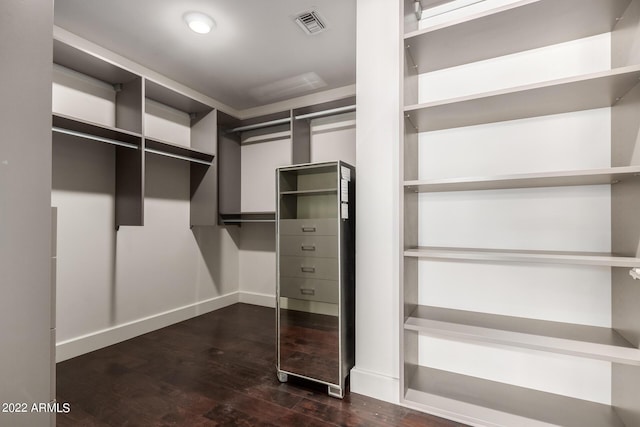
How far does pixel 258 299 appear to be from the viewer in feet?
12.8

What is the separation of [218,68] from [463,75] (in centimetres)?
222

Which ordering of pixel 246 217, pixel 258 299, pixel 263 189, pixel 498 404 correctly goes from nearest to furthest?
pixel 498 404, pixel 246 217, pixel 263 189, pixel 258 299

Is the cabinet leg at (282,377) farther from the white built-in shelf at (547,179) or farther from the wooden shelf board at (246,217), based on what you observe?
the wooden shelf board at (246,217)

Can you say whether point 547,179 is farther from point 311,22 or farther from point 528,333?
point 311,22

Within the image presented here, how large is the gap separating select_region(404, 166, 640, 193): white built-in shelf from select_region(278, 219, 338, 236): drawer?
1.69 ft

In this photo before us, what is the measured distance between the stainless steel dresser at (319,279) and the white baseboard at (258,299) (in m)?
1.78

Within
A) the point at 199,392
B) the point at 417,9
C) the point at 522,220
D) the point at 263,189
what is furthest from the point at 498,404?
the point at 263,189

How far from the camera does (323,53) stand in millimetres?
2674

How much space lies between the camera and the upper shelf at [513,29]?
1.32 m

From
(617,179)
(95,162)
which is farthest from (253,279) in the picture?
(617,179)

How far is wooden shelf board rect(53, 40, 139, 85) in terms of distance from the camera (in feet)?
6.97

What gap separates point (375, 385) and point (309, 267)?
807 millimetres

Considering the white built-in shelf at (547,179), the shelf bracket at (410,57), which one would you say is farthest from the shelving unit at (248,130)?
the white built-in shelf at (547,179)

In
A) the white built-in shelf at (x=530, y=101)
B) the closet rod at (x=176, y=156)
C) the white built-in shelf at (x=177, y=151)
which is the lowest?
the white built-in shelf at (x=530, y=101)
